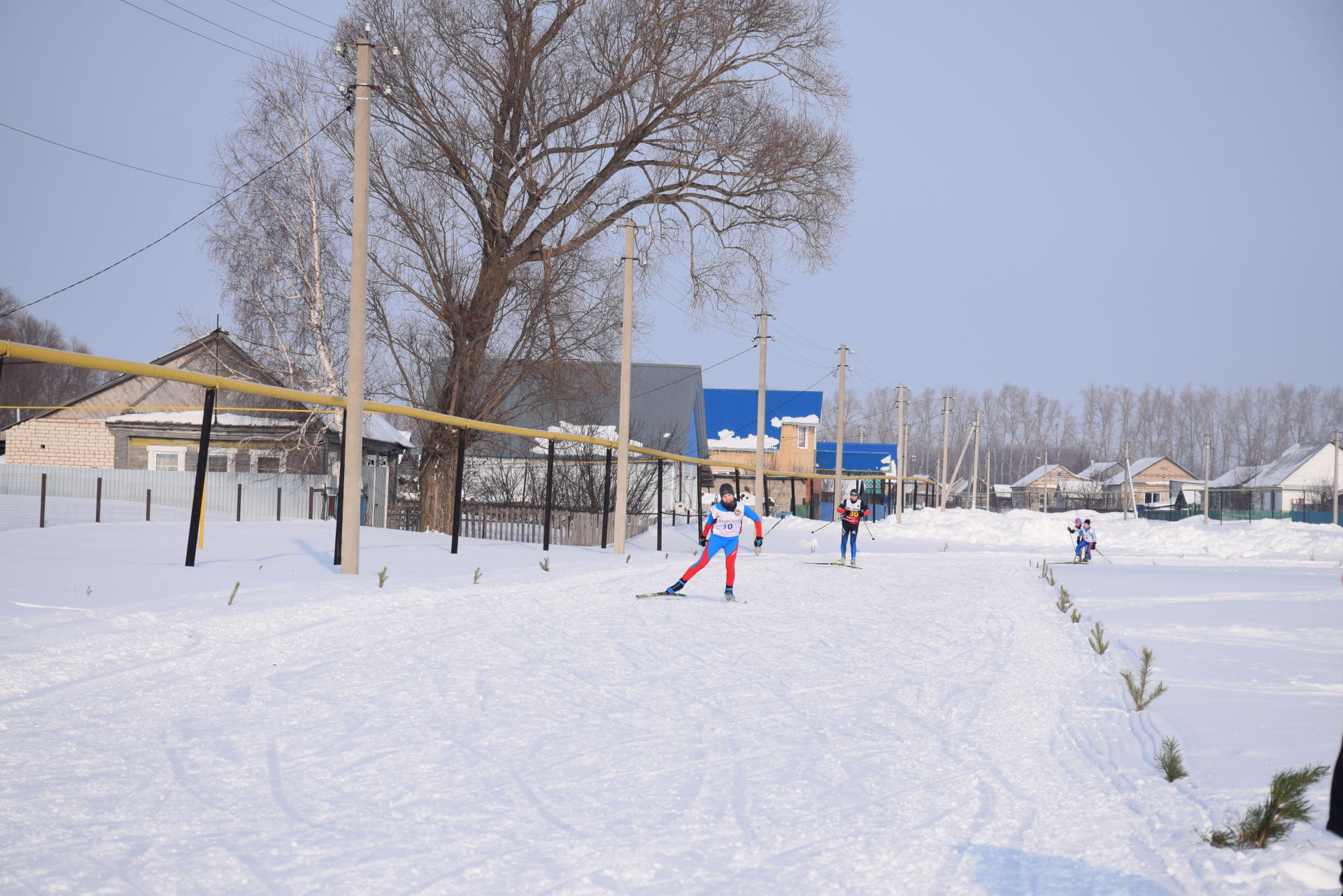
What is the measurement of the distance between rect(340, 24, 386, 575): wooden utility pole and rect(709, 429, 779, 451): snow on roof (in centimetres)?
5199

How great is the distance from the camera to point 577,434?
38.2 m

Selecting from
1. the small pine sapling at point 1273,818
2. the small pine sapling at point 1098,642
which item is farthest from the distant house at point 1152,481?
the small pine sapling at point 1273,818

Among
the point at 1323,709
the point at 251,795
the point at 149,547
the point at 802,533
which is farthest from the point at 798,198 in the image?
the point at 251,795

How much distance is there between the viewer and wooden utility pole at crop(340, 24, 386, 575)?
13234 millimetres

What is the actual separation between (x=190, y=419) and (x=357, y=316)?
2404 cm

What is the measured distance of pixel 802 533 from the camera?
37156mm

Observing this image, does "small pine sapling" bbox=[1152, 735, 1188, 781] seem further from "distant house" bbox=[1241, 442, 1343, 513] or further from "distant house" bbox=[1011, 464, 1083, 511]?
"distant house" bbox=[1011, 464, 1083, 511]

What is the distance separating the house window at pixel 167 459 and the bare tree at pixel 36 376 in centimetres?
3421

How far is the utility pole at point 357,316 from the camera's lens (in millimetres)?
13234

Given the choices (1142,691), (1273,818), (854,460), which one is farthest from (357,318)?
(854,460)

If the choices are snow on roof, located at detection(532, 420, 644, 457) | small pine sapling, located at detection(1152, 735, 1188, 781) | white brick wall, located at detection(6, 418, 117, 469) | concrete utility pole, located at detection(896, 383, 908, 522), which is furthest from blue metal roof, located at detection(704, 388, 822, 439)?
small pine sapling, located at detection(1152, 735, 1188, 781)

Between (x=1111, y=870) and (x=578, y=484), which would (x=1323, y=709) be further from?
(x=578, y=484)

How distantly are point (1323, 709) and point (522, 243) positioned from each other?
20851 mm

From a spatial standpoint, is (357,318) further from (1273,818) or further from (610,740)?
(1273,818)
